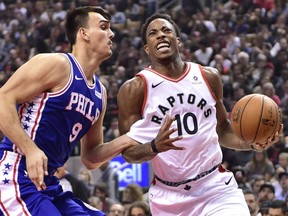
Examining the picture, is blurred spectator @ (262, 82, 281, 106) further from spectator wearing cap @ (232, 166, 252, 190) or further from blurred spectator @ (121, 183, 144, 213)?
blurred spectator @ (121, 183, 144, 213)

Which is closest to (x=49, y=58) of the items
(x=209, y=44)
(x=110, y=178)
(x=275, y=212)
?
(x=275, y=212)

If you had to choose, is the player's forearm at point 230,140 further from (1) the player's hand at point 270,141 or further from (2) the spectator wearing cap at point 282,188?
(2) the spectator wearing cap at point 282,188

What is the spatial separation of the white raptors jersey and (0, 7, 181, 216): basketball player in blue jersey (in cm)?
49

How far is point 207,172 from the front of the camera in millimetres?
5867

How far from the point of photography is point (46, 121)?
16.6ft

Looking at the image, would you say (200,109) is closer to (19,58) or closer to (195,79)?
(195,79)

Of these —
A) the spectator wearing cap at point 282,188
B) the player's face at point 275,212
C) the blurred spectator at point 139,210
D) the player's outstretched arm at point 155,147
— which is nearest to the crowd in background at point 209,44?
the spectator wearing cap at point 282,188

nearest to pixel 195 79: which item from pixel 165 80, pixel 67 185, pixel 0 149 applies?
pixel 165 80

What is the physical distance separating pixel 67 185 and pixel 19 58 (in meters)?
9.46

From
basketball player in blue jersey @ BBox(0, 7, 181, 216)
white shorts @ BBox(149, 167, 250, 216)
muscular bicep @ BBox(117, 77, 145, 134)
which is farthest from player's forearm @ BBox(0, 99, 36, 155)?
white shorts @ BBox(149, 167, 250, 216)

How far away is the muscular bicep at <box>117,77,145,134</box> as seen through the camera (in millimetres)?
5902

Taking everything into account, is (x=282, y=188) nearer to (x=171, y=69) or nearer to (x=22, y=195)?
(x=171, y=69)

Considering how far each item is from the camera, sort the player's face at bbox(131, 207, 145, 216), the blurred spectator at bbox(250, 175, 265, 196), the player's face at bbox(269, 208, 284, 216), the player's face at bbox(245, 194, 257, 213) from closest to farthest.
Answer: the player's face at bbox(269, 208, 284, 216)
the player's face at bbox(131, 207, 145, 216)
the player's face at bbox(245, 194, 257, 213)
the blurred spectator at bbox(250, 175, 265, 196)

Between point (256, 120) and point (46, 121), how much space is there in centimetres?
161
